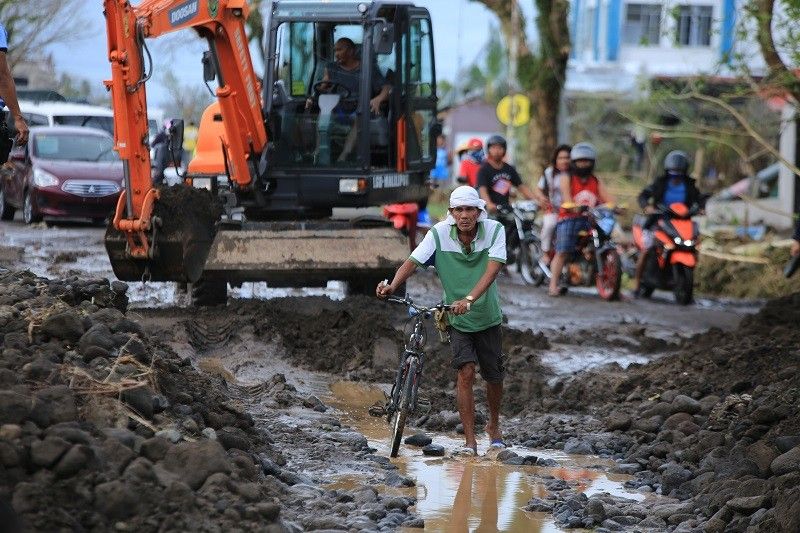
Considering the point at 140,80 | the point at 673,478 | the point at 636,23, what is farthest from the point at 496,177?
the point at 636,23

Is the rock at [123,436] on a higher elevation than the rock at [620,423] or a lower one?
higher

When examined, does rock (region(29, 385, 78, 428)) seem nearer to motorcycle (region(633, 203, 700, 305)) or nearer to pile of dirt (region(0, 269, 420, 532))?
pile of dirt (region(0, 269, 420, 532))

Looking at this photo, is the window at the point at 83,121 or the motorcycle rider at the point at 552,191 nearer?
the motorcycle rider at the point at 552,191

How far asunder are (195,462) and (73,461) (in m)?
0.86

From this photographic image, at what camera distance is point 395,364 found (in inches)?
Answer: 550

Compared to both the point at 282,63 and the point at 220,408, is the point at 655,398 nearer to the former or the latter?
the point at 220,408

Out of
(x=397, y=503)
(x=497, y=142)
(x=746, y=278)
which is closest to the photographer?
(x=397, y=503)

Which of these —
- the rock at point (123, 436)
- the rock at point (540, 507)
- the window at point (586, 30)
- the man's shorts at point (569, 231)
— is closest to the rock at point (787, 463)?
the rock at point (540, 507)

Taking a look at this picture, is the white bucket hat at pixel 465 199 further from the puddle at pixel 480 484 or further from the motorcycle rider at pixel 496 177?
the motorcycle rider at pixel 496 177

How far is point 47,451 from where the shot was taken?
693cm

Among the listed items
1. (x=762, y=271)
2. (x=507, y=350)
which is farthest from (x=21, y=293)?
(x=762, y=271)

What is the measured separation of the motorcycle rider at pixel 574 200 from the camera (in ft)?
64.4

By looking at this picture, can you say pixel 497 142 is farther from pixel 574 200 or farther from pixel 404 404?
pixel 404 404

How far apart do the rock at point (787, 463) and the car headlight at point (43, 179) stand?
18.4 metres
